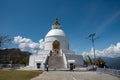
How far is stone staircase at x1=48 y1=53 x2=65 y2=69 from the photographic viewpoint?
3886 cm

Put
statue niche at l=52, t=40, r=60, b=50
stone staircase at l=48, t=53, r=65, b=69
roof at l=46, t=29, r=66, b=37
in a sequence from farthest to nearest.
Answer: roof at l=46, t=29, r=66, b=37 → statue niche at l=52, t=40, r=60, b=50 → stone staircase at l=48, t=53, r=65, b=69

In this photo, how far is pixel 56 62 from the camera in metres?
40.7

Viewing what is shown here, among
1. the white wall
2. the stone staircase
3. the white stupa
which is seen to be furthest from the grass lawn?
the white wall

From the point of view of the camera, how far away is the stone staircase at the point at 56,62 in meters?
38.9

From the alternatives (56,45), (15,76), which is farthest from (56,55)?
(15,76)

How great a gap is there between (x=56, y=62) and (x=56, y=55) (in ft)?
11.3

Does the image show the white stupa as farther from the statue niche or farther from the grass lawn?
the grass lawn

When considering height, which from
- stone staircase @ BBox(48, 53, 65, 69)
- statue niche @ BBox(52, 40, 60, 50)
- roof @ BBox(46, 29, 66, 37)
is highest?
roof @ BBox(46, 29, 66, 37)

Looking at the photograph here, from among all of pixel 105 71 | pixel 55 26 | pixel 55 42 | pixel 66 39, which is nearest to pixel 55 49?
pixel 55 42

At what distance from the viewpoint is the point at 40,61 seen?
4109 cm

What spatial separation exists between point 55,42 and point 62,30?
6.84m

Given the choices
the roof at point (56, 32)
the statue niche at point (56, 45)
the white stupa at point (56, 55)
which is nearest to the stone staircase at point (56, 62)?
the white stupa at point (56, 55)

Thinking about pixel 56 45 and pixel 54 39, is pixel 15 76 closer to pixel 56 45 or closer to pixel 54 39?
pixel 56 45

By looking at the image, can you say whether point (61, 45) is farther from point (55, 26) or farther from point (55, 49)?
point (55, 26)
